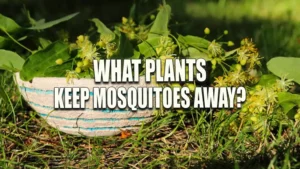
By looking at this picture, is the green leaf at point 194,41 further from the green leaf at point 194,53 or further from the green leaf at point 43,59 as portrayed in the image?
the green leaf at point 43,59

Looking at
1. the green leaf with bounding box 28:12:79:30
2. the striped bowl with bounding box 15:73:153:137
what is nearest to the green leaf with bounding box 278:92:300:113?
the striped bowl with bounding box 15:73:153:137

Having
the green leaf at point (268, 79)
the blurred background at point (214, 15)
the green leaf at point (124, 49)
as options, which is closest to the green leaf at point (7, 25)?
the green leaf at point (124, 49)

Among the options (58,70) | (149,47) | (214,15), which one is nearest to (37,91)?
(58,70)

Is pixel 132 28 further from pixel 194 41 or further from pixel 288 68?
pixel 288 68

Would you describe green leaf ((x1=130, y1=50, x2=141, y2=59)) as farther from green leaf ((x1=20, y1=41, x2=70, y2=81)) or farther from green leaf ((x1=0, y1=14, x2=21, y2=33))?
green leaf ((x1=0, y1=14, x2=21, y2=33))

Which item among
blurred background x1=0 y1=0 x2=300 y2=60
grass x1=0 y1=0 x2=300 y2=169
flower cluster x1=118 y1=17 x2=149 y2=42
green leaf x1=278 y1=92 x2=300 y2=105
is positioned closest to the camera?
grass x1=0 y1=0 x2=300 y2=169

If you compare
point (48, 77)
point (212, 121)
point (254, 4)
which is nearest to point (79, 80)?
point (48, 77)
